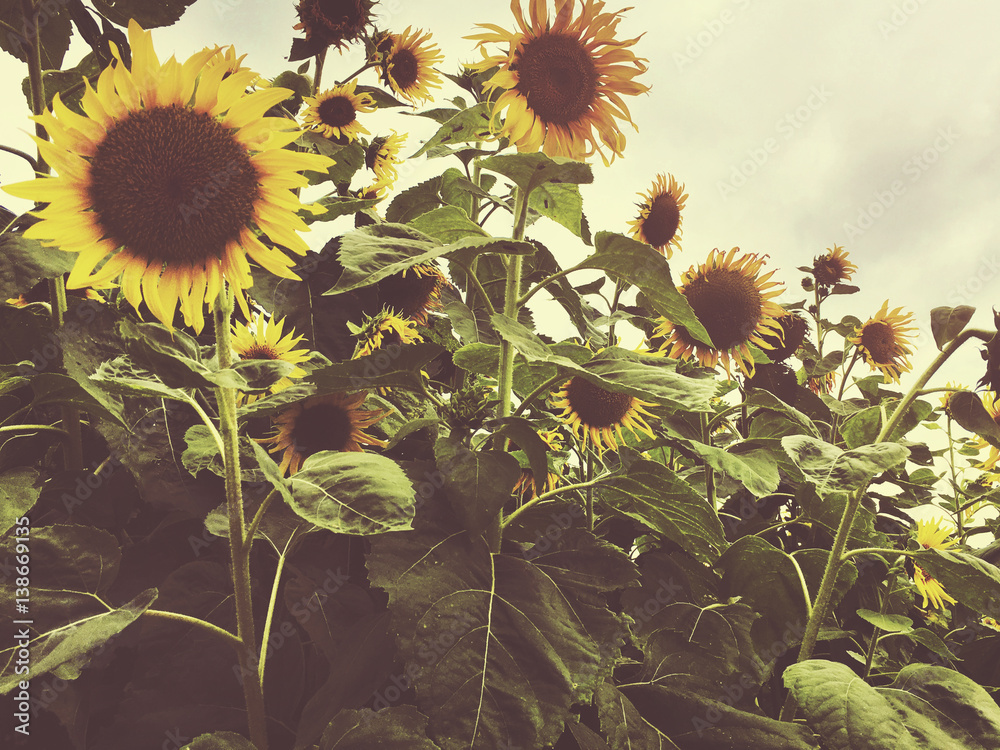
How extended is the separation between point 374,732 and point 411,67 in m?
2.37

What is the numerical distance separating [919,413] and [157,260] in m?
1.80

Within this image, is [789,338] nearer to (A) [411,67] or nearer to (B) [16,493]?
(A) [411,67]

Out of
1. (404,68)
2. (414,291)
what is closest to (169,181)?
(414,291)

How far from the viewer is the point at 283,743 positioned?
39.2 inches

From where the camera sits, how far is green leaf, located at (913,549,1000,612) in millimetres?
1100

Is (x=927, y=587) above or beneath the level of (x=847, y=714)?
above

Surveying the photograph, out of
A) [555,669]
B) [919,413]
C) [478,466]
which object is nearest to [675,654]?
[555,669]

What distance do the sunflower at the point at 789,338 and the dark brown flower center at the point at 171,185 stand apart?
219 cm

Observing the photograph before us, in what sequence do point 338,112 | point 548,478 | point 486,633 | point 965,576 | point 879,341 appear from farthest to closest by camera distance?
point 879,341 < point 338,112 < point 548,478 < point 965,576 < point 486,633

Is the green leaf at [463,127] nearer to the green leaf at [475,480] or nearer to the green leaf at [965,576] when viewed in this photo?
the green leaf at [475,480]

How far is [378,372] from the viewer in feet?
3.15

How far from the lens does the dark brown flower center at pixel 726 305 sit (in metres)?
1.89

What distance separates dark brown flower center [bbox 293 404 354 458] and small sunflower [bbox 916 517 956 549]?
180cm

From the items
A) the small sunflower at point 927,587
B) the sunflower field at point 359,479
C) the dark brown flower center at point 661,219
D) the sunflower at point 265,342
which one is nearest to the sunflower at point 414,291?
the sunflower field at point 359,479
